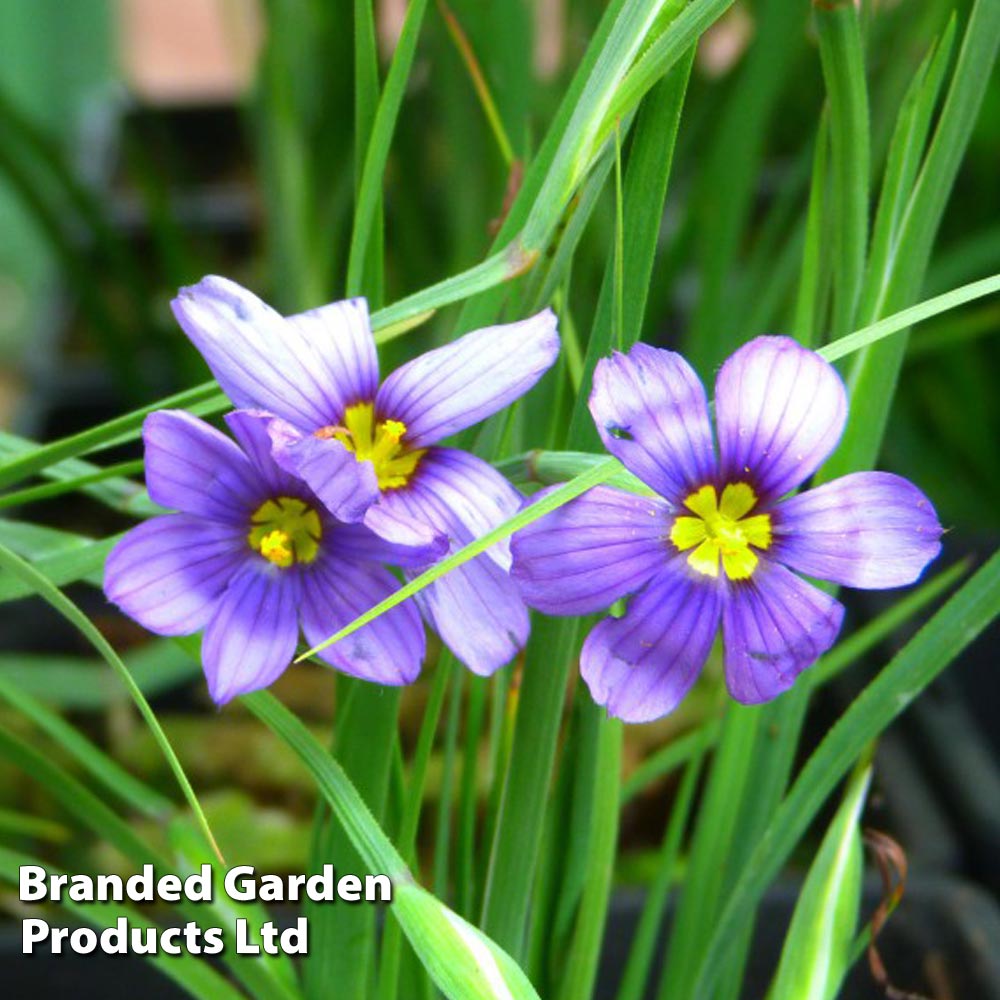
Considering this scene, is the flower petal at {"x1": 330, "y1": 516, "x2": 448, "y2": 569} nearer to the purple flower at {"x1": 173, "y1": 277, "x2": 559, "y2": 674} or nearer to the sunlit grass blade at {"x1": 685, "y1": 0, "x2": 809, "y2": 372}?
the purple flower at {"x1": 173, "y1": 277, "x2": 559, "y2": 674}

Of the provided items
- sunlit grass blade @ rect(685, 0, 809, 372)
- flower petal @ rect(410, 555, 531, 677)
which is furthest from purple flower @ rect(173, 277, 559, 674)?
sunlit grass blade @ rect(685, 0, 809, 372)

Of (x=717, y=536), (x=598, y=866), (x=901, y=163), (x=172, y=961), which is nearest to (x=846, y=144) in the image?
(x=901, y=163)

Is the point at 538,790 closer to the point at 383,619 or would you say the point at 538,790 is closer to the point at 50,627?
the point at 383,619

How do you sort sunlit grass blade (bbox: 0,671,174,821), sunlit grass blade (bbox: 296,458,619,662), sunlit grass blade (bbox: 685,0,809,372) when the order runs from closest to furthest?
sunlit grass blade (bbox: 296,458,619,662), sunlit grass blade (bbox: 0,671,174,821), sunlit grass blade (bbox: 685,0,809,372)

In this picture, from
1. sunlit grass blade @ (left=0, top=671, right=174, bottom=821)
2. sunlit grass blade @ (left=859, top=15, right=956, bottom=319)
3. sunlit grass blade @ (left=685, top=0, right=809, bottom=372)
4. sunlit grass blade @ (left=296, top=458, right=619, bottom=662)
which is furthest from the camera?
sunlit grass blade @ (left=685, top=0, right=809, bottom=372)

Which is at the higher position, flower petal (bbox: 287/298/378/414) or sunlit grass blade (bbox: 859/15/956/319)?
sunlit grass blade (bbox: 859/15/956/319)

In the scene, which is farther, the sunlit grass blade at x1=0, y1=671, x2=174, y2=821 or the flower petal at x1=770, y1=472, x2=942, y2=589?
the sunlit grass blade at x1=0, y1=671, x2=174, y2=821

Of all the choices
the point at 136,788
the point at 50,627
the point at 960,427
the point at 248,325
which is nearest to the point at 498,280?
the point at 248,325

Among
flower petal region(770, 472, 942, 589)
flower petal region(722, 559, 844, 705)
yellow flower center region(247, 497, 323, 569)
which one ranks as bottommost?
flower petal region(722, 559, 844, 705)
